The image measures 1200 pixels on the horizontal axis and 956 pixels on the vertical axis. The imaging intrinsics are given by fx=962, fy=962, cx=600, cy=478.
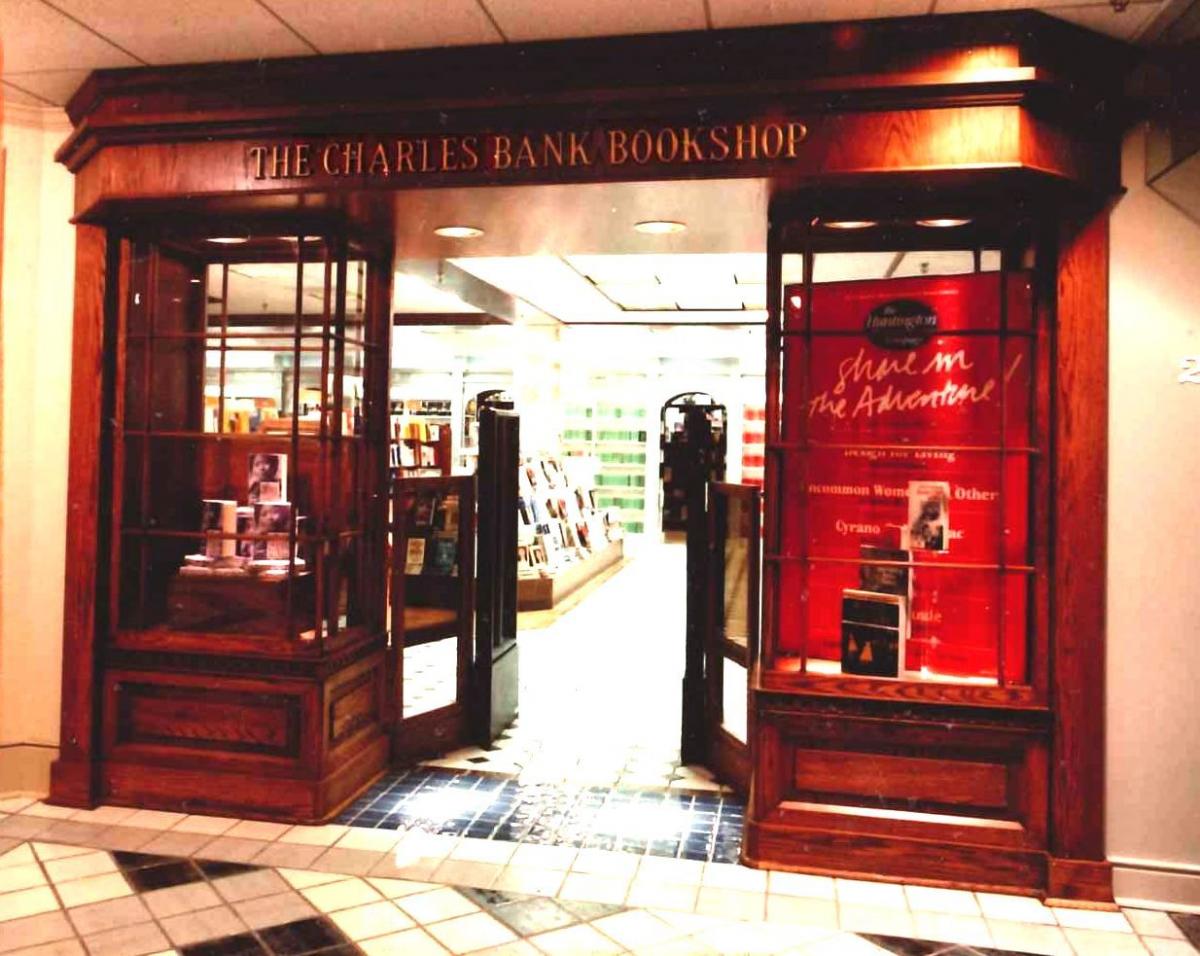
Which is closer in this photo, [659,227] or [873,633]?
[873,633]

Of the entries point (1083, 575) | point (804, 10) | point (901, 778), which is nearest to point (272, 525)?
point (901, 778)

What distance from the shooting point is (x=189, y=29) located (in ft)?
11.3

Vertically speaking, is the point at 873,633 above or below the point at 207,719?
above

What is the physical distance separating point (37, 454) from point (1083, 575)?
4.27 meters

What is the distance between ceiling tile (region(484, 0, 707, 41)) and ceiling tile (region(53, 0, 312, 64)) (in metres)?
0.83

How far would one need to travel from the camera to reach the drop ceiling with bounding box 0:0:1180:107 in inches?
125

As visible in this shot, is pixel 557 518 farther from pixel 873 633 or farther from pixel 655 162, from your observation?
pixel 655 162

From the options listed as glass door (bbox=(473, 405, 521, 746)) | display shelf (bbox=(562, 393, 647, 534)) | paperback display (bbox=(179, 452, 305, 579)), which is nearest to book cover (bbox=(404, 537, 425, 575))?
glass door (bbox=(473, 405, 521, 746))

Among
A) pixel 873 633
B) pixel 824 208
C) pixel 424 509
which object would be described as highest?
pixel 824 208

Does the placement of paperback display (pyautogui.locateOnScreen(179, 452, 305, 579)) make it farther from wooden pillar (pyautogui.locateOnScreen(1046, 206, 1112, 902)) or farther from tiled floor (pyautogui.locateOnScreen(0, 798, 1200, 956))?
wooden pillar (pyautogui.locateOnScreen(1046, 206, 1112, 902))

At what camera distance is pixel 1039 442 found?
3488 millimetres

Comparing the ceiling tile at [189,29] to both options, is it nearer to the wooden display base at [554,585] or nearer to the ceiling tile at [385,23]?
the ceiling tile at [385,23]

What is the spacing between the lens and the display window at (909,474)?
3520 millimetres

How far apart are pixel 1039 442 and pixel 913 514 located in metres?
0.51
